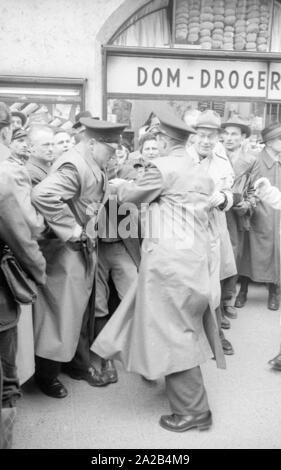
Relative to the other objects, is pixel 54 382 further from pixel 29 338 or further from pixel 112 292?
pixel 112 292

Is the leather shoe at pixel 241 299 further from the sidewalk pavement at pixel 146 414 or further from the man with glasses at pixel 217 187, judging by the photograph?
the sidewalk pavement at pixel 146 414

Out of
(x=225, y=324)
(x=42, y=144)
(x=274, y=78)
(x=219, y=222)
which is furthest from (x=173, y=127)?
(x=274, y=78)

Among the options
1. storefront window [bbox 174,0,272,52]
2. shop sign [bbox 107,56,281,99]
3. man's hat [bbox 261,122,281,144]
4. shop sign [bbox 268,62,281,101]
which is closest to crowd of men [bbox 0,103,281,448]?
man's hat [bbox 261,122,281,144]

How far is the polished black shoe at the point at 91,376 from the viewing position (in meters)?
3.84

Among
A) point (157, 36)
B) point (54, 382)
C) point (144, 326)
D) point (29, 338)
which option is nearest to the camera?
point (144, 326)

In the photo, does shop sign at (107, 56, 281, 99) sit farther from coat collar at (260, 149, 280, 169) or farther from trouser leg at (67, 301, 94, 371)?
trouser leg at (67, 301, 94, 371)

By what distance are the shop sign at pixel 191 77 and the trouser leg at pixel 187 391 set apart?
15.2 ft

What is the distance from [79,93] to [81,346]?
374 centimetres

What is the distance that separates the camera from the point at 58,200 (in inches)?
132

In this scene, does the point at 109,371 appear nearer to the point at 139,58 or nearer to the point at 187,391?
the point at 187,391

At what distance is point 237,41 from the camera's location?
287 inches

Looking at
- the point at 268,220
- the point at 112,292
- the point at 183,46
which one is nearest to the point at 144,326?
the point at 112,292

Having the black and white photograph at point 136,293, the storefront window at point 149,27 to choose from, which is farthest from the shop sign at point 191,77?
the black and white photograph at point 136,293

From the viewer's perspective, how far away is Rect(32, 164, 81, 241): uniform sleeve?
131 inches
